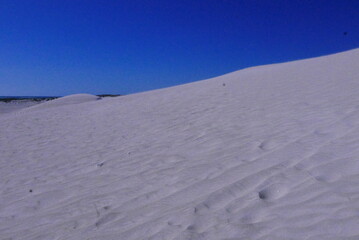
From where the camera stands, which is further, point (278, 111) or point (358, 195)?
point (278, 111)

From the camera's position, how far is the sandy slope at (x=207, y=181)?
2148mm

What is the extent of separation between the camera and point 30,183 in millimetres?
3957

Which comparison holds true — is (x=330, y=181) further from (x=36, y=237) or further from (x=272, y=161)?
(x=36, y=237)

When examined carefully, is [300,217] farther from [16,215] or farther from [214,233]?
[16,215]

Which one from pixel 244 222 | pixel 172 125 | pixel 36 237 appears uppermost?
pixel 172 125

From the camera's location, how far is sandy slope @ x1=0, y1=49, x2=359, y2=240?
2.15 m

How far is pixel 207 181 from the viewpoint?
2949 mm

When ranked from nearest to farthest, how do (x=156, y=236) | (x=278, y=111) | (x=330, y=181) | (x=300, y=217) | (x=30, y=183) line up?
(x=300, y=217)
(x=156, y=236)
(x=330, y=181)
(x=30, y=183)
(x=278, y=111)

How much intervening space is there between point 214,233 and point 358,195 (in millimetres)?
1158

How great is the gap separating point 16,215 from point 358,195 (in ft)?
10.9

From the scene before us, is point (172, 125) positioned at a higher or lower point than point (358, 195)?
higher

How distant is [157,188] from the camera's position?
3.05m

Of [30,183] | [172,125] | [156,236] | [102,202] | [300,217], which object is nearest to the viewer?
[300,217]

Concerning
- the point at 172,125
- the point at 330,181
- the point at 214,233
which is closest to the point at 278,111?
the point at 172,125
